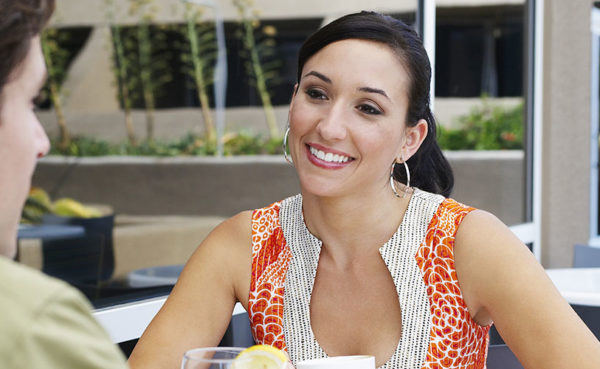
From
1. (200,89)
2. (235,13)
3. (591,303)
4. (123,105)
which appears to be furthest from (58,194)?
(591,303)

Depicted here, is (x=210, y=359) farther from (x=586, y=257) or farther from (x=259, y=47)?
(x=259, y=47)

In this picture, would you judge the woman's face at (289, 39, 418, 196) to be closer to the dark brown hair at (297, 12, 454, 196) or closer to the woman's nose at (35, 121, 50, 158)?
the dark brown hair at (297, 12, 454, 196)

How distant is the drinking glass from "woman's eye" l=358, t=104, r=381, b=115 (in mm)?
769

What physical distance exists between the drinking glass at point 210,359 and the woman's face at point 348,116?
2.30 ft

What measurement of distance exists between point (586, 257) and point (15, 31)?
3097mm

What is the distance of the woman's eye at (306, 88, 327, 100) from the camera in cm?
165

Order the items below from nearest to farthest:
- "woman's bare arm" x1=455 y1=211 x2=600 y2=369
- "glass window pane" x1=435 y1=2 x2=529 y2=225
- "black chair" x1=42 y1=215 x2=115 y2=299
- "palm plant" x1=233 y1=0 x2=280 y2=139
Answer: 1. "woman's bare arm" x1=455 y1=211 x2=600 y2=369
2. "glass window pane" x1=435 y1=2 x2=529 y2=225
3. "black chair" x1=42 y1=215 x2=115 y2=299
4. "palm plant" x1=233 y1=0 x2=280 y2=139

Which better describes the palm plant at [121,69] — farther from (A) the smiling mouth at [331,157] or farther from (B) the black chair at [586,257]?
(A) the smiling mouth at [331,157]

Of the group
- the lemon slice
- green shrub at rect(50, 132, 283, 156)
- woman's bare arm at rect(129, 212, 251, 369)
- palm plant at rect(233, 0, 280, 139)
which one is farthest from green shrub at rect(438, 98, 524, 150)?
the lemon slice

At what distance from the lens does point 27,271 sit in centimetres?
64

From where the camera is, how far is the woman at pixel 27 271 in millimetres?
585

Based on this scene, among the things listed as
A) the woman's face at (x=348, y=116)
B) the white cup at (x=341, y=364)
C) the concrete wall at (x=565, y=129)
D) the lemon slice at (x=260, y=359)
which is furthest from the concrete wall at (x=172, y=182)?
the lemon slice at (x=260, y=359)

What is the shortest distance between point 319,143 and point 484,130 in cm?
573

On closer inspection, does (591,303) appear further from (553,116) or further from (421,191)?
(553,116)
